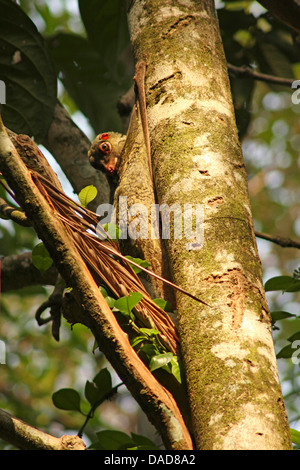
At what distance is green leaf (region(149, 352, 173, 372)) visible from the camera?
1428 millimetres

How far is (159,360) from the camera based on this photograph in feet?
4.74

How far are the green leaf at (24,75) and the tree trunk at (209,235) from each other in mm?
1297

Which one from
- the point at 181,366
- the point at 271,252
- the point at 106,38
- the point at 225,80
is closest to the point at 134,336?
the point at 181,366

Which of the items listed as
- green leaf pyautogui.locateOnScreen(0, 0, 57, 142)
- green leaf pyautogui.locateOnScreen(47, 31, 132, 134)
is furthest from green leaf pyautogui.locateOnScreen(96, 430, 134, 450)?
green leaf pyautogui.locateOnScreen(47, 31, 132, 134)

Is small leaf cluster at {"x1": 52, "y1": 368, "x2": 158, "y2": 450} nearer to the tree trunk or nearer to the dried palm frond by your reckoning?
the dried palm frond

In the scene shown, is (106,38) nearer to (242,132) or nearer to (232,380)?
(242,132)

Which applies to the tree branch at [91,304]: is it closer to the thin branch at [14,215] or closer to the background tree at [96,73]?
the thin branch at [14,215]

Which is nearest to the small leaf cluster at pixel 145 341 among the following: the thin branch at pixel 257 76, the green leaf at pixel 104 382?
the green leaf at pixel 104 382

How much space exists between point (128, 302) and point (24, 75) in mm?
2519

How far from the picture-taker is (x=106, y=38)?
3914mm

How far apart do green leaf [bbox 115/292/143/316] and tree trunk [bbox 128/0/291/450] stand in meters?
0.16

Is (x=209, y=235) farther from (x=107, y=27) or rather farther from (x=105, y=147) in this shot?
(x=107, y=27)

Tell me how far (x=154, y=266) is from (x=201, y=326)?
0.62 m

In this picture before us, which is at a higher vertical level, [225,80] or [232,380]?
[225,80]
